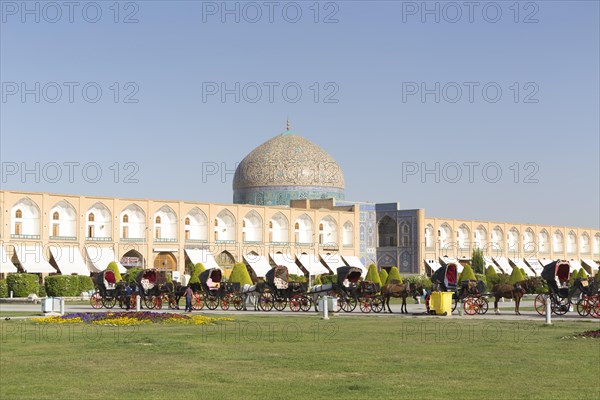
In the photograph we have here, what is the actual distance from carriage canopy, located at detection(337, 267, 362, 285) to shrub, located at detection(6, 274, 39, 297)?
71.5 ft


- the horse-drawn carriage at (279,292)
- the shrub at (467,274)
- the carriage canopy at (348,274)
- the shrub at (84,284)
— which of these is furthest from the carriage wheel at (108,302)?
the shrub at (467,274)

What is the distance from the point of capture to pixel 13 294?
4806 cm

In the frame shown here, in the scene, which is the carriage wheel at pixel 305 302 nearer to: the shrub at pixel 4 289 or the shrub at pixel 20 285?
the shrub at pixel 20 285

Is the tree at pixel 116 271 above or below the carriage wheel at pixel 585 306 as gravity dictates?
above

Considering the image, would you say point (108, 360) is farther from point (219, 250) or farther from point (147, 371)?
point (219, 250)

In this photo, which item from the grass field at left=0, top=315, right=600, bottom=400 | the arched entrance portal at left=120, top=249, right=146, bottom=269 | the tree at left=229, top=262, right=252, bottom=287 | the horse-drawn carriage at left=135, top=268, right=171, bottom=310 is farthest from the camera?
the arched entrance portal at left=120, top=249, right=146, bottom=269

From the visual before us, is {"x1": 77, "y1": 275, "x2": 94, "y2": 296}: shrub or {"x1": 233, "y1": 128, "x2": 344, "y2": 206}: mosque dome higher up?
{"x1": 233, "y1": 128, "x2": 344, "y2": 206}: mosque dome

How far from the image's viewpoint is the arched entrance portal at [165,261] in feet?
207

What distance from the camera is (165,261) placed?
63.6 m

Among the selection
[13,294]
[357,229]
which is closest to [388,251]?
[357,229]

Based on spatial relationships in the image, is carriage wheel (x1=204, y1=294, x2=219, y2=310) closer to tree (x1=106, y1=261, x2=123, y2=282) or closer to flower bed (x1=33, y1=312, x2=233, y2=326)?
flower bed (x1=33, y1=312, x2=233, y2=326)

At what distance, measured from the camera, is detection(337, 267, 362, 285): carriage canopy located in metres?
32.1

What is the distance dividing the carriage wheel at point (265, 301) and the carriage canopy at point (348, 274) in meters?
2.58

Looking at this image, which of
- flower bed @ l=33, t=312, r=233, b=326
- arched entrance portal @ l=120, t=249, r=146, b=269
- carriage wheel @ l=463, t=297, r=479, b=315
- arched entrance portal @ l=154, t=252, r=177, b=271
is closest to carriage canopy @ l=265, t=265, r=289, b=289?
carriage wheel @ l=463, t=297, r=479, b=315
